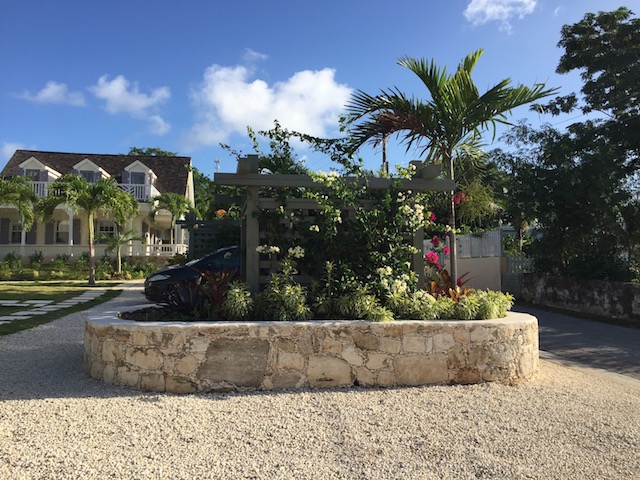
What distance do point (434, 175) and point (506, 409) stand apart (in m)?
2.70

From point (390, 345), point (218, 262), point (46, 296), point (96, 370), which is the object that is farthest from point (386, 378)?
point (46, 296)

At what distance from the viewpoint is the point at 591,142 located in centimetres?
1036

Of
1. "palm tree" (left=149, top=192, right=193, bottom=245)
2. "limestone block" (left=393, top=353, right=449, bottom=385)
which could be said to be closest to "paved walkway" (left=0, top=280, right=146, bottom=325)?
"limestone block" (left=393, top=353, right=449, bottom=385)

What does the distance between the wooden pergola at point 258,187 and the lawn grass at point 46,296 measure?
463 cm

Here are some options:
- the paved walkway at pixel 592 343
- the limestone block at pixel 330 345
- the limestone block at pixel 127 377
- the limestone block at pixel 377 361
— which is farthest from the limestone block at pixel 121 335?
the paved walkway at pixel 592 343

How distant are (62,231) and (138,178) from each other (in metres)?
5.26

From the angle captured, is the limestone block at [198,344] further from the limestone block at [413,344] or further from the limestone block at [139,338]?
the limestone block at [413,344]

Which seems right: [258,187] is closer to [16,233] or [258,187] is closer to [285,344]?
[285,344]

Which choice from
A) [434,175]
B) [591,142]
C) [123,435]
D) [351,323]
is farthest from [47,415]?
[591,142]

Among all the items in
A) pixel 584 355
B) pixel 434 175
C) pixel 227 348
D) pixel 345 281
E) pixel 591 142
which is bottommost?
pixel 584 355

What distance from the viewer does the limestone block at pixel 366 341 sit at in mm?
4301

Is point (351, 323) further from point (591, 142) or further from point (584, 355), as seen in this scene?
point (591, 142)

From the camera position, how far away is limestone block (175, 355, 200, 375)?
409cm

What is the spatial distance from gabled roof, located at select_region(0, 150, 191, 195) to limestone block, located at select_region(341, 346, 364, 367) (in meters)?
24.7
